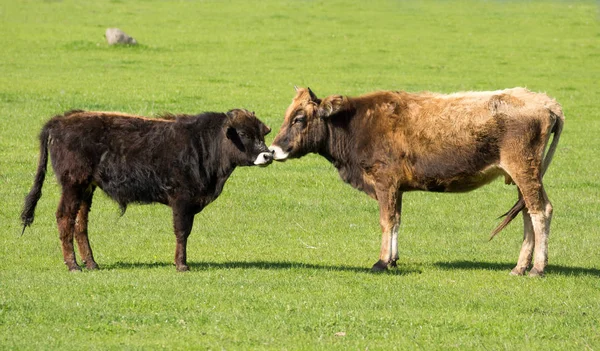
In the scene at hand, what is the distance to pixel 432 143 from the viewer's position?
523 inches

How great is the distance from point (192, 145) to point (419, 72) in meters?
23.9

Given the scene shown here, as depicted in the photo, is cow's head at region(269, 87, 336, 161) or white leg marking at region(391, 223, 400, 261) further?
cow's head at region(269, 87, 336, 161)

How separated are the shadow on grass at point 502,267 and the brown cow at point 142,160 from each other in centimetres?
313

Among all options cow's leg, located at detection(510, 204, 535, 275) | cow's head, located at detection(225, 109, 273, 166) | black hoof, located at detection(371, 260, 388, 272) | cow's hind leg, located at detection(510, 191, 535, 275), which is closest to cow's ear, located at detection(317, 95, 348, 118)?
cow's head, located at detection(225, 109, 273, 166)

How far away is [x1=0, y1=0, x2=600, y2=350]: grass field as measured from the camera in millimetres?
10000

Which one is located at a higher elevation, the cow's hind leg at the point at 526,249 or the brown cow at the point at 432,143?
the brown cow at the point at 432,143

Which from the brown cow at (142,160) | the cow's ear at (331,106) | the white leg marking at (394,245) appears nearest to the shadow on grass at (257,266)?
the white leg marking at (394,245)

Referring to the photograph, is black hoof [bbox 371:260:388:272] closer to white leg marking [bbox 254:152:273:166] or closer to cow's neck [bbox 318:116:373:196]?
cow's neck [bbox 318:116:373:196]

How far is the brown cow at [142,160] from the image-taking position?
41.7ft

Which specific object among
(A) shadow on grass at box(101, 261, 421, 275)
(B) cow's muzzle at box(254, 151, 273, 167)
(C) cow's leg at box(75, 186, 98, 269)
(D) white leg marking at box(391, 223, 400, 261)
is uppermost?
(B) cow's muzzle at box(254, 151, 273, 167)

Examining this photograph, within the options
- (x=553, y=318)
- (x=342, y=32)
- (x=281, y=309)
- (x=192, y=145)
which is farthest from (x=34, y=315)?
(x=342, y=32)

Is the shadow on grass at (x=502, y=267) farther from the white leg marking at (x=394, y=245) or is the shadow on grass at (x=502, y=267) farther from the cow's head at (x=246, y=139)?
the cow's head at (x=246, y=139)

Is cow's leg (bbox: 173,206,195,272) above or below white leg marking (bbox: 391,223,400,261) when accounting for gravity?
above

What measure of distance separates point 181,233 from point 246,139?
1.52 metres
